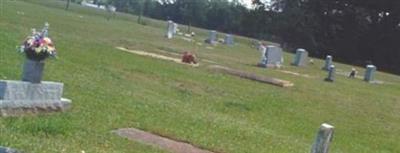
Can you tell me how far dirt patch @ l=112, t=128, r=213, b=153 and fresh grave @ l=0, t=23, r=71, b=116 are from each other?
100 centimetres

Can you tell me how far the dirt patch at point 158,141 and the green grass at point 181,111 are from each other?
21 centimetres

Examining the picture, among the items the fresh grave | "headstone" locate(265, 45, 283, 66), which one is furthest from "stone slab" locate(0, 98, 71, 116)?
"headstone" locate(265, 45, 283, 66)

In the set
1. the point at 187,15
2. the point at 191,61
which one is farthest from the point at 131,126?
the point at 187,15

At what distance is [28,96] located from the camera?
949 centimetres

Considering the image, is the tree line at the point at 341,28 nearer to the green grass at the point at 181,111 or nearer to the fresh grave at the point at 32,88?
the green grass at the point at 181,111

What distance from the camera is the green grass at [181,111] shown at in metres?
9.24

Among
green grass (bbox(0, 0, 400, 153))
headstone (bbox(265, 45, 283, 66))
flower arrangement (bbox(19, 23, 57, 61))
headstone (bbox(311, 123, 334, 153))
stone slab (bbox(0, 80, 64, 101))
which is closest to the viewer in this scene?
headstone (bbox(311, 123, 334, 153))

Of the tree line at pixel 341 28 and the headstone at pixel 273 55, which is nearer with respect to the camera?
the headstone at pixel 273 55

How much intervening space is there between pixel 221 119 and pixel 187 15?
115407mm

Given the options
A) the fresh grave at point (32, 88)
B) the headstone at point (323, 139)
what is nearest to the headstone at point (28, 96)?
the fresh grave at point (32, 88)

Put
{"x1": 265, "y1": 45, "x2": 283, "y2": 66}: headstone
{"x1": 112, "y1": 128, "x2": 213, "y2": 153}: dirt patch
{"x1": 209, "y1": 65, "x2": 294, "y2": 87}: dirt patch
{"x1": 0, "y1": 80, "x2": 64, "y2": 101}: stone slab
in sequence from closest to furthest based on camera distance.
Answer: {"x1": 0, "y1": 80, "x2": 64, "y2": 101}: stone slab < {"x1": 112, "y1": 128, "x2": 213, "y2": 153}: dirt patch < {"x1": 209, "y1": 65, "x2": 294, "y2": 87}: dirt patch < {"x1": 265, "y1": 45, "x2": 283, "y2": 66}: headstone

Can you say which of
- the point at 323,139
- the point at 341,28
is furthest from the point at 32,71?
the point at 341,28

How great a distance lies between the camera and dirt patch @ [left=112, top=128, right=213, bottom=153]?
9.93 metres

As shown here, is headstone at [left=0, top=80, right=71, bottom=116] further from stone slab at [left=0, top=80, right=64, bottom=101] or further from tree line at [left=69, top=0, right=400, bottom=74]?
tree line at [left=69, top=0, right=400, bottom=74]
